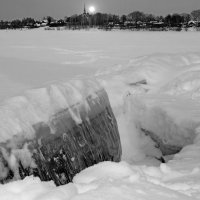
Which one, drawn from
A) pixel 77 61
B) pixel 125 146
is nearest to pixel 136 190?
pixel 125 146

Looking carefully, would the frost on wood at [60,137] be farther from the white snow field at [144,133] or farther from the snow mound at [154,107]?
the snow mound at [154,107]

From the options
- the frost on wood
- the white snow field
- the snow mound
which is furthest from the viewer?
the snow mound

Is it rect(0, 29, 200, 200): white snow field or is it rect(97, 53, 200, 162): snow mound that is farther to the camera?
rect(97, 53, 200, 162): snow mound

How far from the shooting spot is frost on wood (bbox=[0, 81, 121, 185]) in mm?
3295

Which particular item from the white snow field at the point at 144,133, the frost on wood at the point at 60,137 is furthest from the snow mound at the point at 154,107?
the frost on wood at the point at 60,137

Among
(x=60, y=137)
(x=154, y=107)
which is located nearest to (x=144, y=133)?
(x=154, y=107)

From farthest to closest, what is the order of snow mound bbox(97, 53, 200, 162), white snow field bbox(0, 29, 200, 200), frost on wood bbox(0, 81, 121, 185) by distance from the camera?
snow mound bbox(97, 53, 200, 162), frost on wood bbox(0, 81, 121, 185), white snow field bbox(0, 29, 200, 200)

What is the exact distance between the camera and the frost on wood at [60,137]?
3.29m

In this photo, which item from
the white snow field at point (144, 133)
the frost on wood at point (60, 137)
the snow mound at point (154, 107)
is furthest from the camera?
the snow mound at point (154, 107)

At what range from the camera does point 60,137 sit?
3.75 meters

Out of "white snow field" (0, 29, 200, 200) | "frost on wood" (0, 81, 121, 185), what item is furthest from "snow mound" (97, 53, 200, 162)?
"frost on wood" (0, 81, 121, 185)

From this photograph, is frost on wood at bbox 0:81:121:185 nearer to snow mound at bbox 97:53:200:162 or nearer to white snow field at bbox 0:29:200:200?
white snow field at bbox 0:29:200:200

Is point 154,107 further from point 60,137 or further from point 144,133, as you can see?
point 60,137

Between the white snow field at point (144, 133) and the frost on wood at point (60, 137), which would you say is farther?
the frost on wood at point (60, 137)
